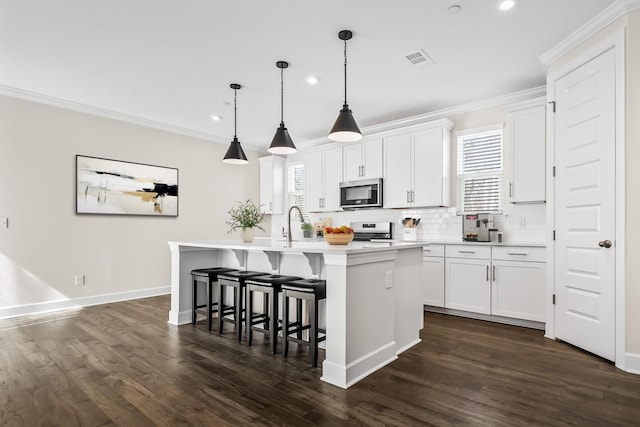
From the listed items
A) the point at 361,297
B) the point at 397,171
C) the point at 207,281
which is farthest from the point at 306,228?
the point at 361,297

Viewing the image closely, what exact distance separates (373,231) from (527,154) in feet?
7.85

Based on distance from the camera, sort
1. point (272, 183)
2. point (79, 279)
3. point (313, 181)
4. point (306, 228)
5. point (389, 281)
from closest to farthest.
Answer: point (389, 281)
point (79, 279)
point (313, 181)
point (306, 228)
point (272, 183)

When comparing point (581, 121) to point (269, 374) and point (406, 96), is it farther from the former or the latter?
point (269, 374)

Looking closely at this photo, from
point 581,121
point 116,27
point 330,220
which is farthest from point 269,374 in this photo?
point 330,220

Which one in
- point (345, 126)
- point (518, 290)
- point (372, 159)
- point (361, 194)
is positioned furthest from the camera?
point (361, 194)

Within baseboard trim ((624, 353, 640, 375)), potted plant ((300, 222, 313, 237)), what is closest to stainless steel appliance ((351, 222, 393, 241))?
potted plant ((300, 222, 313, 237))

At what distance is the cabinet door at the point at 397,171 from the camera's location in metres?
5.11

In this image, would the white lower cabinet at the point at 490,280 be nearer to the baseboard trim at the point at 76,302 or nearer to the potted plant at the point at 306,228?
the potted plant at the point at 306,228

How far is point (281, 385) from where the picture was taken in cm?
240

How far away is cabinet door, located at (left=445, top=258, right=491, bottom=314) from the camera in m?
4.13

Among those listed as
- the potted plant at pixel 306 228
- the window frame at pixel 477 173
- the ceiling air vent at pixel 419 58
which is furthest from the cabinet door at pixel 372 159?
the ceiling air vent at pixel 419 58

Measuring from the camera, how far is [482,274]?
415 centimetres

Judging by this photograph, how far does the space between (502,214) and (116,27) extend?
4.56 metres

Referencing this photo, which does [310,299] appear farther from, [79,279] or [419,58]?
[79,279]
